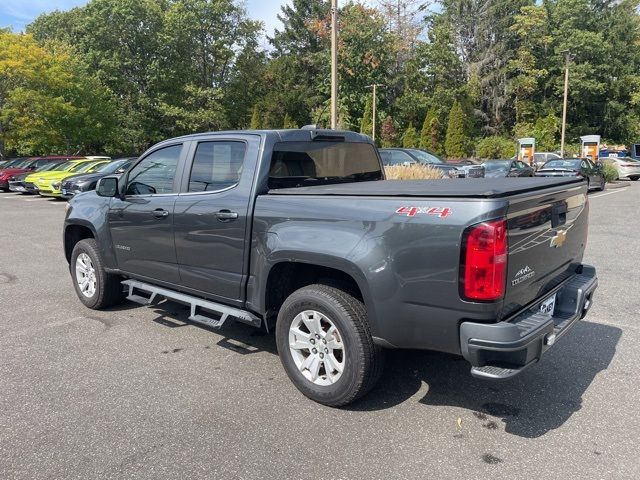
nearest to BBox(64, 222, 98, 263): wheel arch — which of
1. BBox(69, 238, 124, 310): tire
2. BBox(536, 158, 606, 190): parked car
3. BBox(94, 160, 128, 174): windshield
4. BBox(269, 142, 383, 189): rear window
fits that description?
BBox(69, 238, 124, 310): tire

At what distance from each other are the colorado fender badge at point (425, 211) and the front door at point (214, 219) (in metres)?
1.35

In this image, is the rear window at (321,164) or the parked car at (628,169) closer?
the rear window at (321,164)

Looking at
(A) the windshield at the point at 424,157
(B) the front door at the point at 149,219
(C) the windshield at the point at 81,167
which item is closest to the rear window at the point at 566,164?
(A) the windshield at the point at 424,157

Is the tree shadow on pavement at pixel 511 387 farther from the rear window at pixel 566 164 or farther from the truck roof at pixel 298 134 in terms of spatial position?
the rear window at pixel 566 164

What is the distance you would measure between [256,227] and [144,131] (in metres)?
41.8

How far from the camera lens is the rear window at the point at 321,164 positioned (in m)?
4.14

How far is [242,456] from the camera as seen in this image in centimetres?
300

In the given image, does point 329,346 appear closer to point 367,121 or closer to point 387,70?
point 367,121

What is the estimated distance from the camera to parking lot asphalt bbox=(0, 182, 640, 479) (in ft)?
9.56

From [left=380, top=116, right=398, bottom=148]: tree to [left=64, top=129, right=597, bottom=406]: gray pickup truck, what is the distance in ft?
128

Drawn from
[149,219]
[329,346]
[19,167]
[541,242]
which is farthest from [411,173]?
[19,167]

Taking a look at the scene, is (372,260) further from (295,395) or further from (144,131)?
(144,131)

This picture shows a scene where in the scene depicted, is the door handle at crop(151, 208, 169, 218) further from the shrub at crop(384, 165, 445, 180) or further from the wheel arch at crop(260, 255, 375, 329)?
the shrub at crop(384, 165, 445, 180)

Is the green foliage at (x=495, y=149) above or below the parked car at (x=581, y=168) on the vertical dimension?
above
